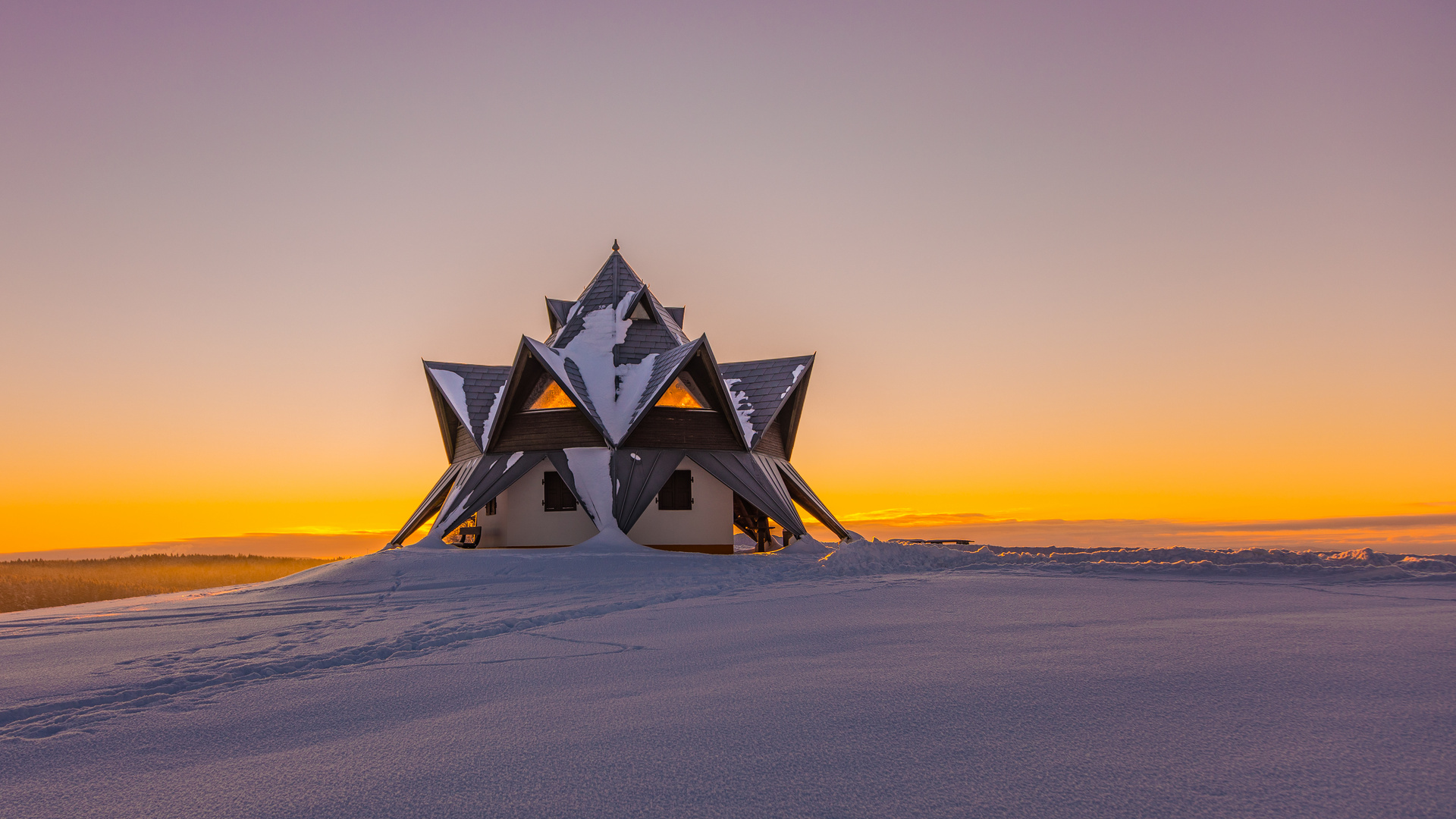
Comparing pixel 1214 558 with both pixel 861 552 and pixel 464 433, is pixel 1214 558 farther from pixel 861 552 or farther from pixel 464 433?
pixel 464 433

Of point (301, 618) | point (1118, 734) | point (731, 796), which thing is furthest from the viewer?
point (301, 618)

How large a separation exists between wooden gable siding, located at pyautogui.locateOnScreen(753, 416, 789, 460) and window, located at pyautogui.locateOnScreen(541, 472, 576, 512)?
7009mm

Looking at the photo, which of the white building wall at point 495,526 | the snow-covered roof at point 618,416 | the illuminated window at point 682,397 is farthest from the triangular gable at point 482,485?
the illuminated window at point 682,397

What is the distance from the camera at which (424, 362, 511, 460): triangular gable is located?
2867cm

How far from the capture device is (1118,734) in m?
4.44

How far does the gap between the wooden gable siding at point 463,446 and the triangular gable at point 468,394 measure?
19cm

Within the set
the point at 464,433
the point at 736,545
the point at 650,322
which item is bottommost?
the point at 736,545

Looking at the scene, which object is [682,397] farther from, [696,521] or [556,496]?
[556,496]

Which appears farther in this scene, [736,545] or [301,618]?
[736,545]

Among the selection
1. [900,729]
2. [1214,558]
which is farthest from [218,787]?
[1214,558]

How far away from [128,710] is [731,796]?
5.07 meters

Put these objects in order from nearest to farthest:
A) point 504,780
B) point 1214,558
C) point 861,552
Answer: point 504,780 < point 1214,558 < point 861,552

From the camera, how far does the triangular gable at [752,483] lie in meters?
27.4

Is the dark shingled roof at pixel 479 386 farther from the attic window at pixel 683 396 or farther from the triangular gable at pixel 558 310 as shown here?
the attic window at pixel 683 396
